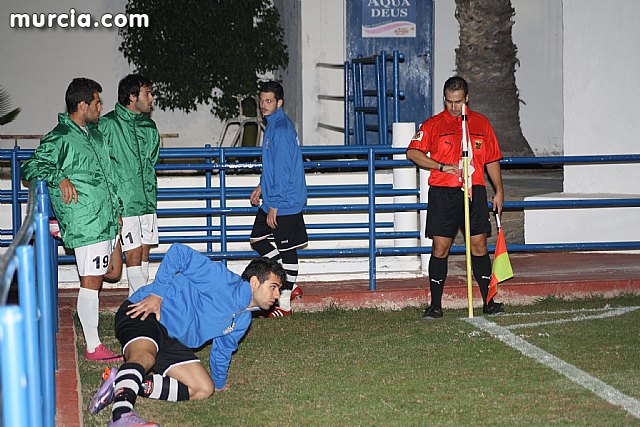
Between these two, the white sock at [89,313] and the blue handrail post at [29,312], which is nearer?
the blue handrail post at [29,312]

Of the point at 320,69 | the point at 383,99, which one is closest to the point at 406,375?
the point at 383,99

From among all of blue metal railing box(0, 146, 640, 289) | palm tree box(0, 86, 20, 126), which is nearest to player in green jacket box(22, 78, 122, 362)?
blue metal railing box(0, 146, 640, 289)

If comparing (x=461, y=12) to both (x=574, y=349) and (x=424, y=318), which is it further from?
(x=574, y=349)

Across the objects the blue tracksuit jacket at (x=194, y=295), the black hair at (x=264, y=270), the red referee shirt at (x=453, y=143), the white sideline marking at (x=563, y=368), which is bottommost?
the white sideline marking at (x=563, y=368)

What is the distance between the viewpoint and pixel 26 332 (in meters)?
2.98

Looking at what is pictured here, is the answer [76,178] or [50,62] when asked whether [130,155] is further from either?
[50,62]

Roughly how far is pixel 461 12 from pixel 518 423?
13.6 metres

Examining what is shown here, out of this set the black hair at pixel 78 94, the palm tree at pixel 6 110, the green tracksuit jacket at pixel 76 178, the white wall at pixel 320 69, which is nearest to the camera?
the green tracksuit jacket at pixel 76 178

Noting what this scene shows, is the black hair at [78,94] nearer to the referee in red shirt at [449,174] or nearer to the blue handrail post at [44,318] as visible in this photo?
the blue handrail post at [44,318]

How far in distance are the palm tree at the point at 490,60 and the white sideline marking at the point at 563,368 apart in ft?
35.0

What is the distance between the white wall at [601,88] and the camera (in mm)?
11211

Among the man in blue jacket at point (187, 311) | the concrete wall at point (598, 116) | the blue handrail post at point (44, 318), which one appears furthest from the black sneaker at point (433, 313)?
the blue handrail post at point (44, 318)

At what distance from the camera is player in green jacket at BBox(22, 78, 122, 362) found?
6609 mm

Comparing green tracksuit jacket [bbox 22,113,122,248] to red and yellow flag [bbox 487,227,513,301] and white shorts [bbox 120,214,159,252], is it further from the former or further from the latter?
red and yellow flag [bbox 487,227,513,301]
